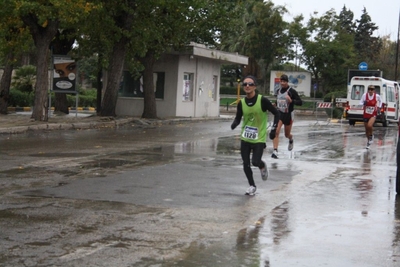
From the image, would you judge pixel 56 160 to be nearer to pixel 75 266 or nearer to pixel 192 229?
pixel 192 229

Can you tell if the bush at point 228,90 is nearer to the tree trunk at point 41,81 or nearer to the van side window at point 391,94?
the van side window at point 391,94

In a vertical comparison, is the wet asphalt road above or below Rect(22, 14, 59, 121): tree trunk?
below

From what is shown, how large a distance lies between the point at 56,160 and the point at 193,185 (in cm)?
429

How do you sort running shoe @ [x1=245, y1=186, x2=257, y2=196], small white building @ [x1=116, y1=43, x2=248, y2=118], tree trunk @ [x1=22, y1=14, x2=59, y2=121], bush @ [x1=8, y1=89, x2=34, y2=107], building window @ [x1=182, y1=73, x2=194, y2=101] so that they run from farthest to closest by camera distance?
bush @ [x1=8, y1=89, x2=34, y2=107], building window @ [x1=182, y1=73, x2=194, y2=101], small white building @ [x1=116, y1=43, x2=248, y2=118], tree trunk @ [x1=22, y1=14, x2=59, y2=121], running shoe @ [x1=245, y1=186, x2=257, y2=196]

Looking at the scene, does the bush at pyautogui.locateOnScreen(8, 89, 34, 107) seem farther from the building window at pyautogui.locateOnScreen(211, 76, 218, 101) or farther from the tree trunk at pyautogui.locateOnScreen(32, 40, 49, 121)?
the tree trunk at pyautogui.locateOnScreen(32, 40, 49, 121)

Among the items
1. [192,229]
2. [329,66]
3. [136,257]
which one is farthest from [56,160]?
[329,66]

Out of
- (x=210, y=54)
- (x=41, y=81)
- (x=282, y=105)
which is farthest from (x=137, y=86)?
(x=282, y=105)

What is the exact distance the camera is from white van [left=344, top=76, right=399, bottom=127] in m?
34.6

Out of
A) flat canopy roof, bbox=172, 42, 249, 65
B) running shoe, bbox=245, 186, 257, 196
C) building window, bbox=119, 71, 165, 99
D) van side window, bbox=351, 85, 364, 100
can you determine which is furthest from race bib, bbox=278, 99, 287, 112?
building window, bbox=119, 71, 165, 99

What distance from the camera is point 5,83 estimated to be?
30766 millimetres

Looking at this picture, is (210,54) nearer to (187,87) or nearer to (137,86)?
(187,87)

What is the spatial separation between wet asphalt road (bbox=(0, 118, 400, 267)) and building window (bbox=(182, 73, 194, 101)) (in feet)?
68.1

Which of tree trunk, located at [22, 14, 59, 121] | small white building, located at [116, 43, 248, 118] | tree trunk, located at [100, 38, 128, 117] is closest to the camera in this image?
tree trunk, located at [22, 14, 59, 121]

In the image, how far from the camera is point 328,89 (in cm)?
6844
